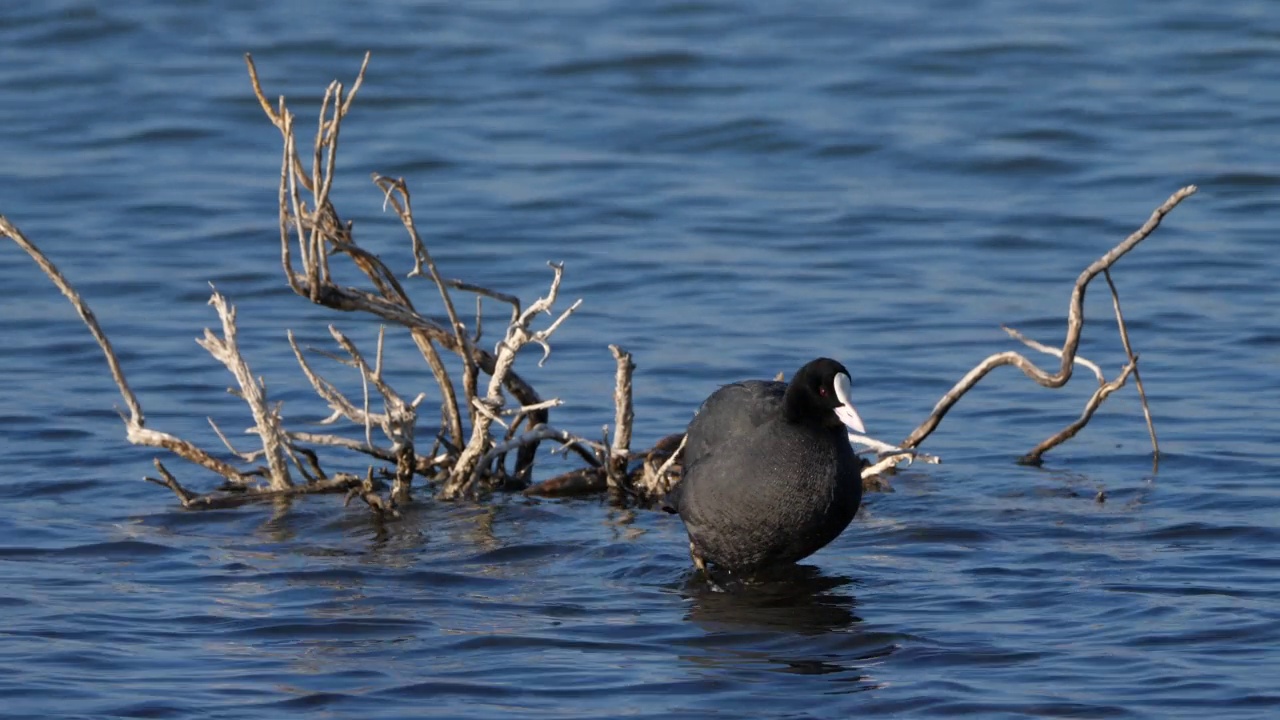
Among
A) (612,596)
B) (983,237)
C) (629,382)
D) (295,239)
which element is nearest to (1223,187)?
(983,237)

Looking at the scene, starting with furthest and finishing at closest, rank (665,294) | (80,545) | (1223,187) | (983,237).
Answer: (1223,187), (983,237), (665,294), (80,545)

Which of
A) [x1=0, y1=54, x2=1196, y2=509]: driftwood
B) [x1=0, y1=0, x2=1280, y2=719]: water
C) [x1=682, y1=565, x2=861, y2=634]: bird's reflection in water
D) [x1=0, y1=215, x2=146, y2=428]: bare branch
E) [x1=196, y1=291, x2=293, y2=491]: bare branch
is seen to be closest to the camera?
[x1=0, y1=0, x2=1280, y2=719]: water

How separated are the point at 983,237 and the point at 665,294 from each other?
2356mm

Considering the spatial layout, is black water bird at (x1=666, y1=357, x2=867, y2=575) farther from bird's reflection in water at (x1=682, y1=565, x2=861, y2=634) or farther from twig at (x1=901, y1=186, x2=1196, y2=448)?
twig at (x1=901, y1=186, x2=1196, y2=448)

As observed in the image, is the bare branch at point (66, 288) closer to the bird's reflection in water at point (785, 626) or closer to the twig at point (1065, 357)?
the bird's reflection in water at point (785, 626)

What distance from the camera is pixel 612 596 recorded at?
6.30 metres

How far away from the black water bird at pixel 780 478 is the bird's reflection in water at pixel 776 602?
11 centimetres

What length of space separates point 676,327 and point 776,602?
13.4 ft

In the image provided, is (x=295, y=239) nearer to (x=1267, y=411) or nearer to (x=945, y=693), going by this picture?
(x=1267, y=411)

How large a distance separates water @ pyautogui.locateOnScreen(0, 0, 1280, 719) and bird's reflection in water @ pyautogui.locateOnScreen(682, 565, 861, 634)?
0.02 metres

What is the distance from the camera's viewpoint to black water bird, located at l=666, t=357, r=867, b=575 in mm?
6055

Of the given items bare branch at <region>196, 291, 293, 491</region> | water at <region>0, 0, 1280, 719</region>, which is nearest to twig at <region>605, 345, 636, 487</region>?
water at <region>0, 0, 1280, 719</region>

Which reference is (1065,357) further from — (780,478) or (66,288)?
(66,288)

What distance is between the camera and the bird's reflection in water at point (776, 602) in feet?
19.8
